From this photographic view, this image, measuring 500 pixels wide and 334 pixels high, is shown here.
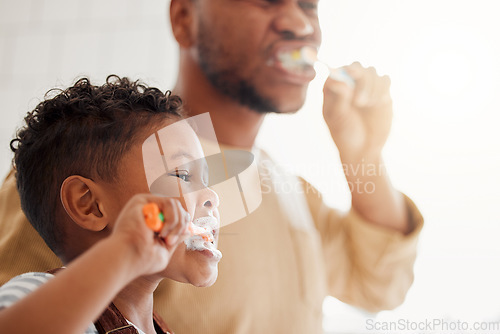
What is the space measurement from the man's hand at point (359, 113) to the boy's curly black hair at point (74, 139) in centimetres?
25

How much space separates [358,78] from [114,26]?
430 mm

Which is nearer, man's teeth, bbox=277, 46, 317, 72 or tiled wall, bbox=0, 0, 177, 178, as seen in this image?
man's teeth, bbox=277, 46, 317, 72

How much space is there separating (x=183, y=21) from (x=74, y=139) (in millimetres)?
297

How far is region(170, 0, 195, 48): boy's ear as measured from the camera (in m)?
0.64

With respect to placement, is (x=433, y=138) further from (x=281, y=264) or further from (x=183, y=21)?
(x=183, y=21)

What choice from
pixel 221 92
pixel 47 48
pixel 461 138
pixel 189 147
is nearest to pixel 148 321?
pixel 189 147

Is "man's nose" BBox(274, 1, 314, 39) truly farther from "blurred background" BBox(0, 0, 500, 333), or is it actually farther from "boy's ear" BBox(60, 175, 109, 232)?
"boy's ear" BBox(60, 175, 109, 232)

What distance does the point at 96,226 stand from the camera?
0.40 meters

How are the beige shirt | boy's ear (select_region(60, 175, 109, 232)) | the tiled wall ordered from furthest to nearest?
the tiled wall, the beige shirt, boy's ear (select_region(60, 175, 109, 232))

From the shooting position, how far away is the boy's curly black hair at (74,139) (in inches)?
Answer: 16.4

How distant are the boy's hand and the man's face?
0.34 metres

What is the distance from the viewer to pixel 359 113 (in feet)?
2.03

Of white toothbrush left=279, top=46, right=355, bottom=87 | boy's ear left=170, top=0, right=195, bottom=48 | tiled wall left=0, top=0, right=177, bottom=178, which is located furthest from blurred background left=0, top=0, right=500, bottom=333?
tiled wall left=0, top=0, right=177, bottom=178

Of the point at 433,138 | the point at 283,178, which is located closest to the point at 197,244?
the point at 283,178
